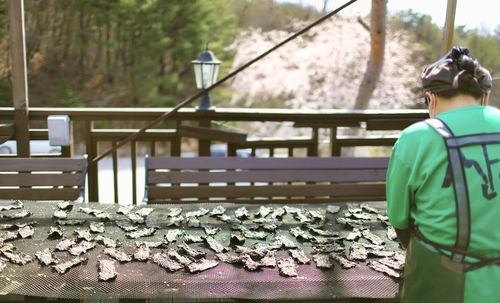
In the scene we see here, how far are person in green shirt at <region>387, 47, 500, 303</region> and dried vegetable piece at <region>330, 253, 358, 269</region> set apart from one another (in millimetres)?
546

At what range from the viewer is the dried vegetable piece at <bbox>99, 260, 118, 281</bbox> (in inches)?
80.1

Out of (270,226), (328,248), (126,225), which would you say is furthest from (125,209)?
(328,248)

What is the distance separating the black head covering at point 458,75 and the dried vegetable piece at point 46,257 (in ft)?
5.65

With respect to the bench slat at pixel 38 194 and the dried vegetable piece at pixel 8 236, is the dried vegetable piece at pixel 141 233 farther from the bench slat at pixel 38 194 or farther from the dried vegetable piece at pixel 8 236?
the bench slat at pixel 38 194

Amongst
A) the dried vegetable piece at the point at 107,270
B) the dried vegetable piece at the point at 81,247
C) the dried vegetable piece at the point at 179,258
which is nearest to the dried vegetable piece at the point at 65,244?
the dried vegetable piece at the point at 81,247

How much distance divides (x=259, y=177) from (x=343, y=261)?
1.48m

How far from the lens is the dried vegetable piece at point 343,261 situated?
2.20 metres

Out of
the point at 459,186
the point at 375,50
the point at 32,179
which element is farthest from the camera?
the point at 375,50

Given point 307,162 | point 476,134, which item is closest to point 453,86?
point 476,134

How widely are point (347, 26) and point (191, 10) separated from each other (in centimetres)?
559

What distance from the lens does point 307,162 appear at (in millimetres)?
3689

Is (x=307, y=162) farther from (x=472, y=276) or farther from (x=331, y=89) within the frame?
(x=331, y=89)

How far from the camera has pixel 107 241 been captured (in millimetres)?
2410

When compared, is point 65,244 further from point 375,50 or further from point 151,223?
point 375,50
